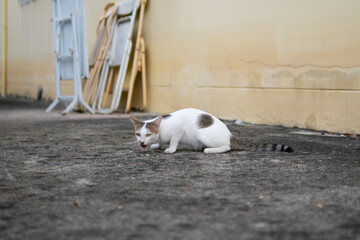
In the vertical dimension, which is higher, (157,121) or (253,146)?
(157,121)

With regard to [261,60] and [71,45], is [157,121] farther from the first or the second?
[71,45]

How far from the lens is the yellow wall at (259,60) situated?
15.9ft

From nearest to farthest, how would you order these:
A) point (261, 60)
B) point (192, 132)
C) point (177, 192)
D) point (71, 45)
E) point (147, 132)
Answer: point (177, 192), point (147, 132), point (192, 132), point (261, 60), point (71, 45)

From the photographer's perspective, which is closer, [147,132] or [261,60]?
[147,132]

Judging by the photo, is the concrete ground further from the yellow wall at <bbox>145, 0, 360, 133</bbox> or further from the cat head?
the yellow wall at <bbox>145, 0, 360, 133</bbox>

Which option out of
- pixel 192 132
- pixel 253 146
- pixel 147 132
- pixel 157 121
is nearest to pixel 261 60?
pixel 253 146

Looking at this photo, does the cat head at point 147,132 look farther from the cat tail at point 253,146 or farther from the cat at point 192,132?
the cat tail at point 253,146

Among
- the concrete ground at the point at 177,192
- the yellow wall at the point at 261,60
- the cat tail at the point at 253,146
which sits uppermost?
the yellow wall at the point at 261,60

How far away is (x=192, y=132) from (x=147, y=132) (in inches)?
14.1

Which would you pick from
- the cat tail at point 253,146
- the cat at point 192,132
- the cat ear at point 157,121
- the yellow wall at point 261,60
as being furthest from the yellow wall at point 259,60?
the cat ear at point 157,121

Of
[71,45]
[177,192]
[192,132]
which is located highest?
[71,45]

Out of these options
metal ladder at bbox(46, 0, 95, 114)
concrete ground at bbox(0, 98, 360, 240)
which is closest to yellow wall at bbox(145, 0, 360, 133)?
concrete ground at bbox(0, 98, 360, 240)

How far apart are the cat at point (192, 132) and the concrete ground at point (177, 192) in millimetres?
Answer: 105

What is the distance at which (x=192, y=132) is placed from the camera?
3.64 metres
